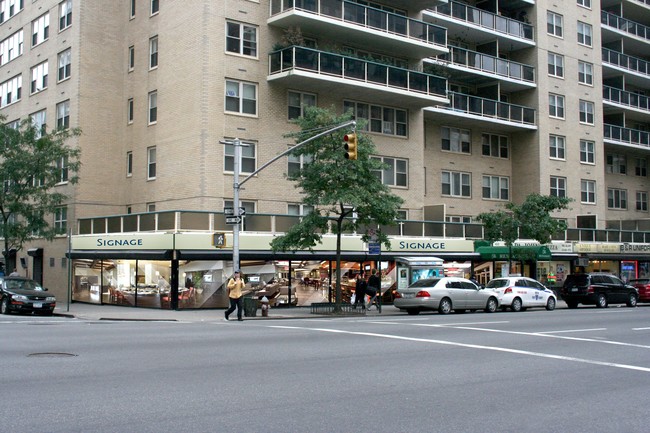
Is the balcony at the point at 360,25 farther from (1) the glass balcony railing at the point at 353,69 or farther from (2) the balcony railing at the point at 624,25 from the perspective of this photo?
(2) the balcony railing at the point at 624,25

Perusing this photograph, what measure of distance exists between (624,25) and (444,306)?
3363cm

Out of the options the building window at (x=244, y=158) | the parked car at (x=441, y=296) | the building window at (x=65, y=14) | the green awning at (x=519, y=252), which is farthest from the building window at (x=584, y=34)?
the building window at (x=65, y=14)

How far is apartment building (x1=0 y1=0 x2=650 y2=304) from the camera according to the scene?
1270 inches

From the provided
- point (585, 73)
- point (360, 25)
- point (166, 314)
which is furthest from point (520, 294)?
point (585, 73)

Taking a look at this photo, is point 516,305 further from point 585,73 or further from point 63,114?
point 63,114

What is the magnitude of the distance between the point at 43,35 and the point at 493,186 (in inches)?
1117

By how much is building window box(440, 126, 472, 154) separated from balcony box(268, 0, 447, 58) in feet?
18.9

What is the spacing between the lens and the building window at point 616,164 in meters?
51.8

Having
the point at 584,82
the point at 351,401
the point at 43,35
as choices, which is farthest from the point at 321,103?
the point at 351,401

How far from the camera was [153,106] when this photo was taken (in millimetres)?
34969

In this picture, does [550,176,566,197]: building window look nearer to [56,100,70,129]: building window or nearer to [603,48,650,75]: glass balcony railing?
[603,48,650,75]: glass balcony railing

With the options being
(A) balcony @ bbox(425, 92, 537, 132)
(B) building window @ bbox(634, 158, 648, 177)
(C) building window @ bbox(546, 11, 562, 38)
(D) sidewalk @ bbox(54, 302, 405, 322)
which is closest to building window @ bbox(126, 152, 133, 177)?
(D) sidewalk @ bbox(54, 302, 405, 322)

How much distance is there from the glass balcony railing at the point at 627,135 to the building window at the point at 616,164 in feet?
6.45

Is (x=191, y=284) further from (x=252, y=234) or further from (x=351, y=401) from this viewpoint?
(x=351, y=401)
